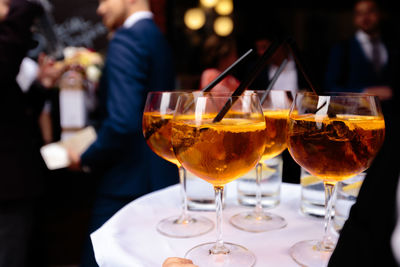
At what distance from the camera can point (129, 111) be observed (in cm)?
174

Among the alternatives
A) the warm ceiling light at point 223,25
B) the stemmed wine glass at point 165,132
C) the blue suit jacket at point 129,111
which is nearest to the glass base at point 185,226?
the stemmed wine glass at point 165,132

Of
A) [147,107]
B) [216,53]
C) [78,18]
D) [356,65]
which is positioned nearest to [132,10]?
[216,53]

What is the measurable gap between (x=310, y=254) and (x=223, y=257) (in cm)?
16

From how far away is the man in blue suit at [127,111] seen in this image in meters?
1.74

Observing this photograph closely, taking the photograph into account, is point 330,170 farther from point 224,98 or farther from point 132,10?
point 132,10

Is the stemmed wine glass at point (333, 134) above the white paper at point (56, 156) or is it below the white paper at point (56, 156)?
above

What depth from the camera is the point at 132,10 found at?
6.22ft

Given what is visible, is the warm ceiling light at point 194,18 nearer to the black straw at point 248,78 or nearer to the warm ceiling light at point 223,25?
the warm ceiling light at point 223,25

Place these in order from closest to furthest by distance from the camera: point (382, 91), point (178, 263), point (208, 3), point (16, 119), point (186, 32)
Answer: point (178, 263) → point (16, 119) → point (382, 91) → point (208, 3) → point (186, 32)

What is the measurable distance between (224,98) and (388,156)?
29 centimetres

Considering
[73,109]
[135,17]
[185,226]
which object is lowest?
[73,109]

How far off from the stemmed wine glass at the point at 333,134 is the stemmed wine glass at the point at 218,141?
0.24 feet

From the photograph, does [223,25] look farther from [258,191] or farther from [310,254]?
[310,254]

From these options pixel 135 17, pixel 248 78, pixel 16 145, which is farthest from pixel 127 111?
pixel 248 78
